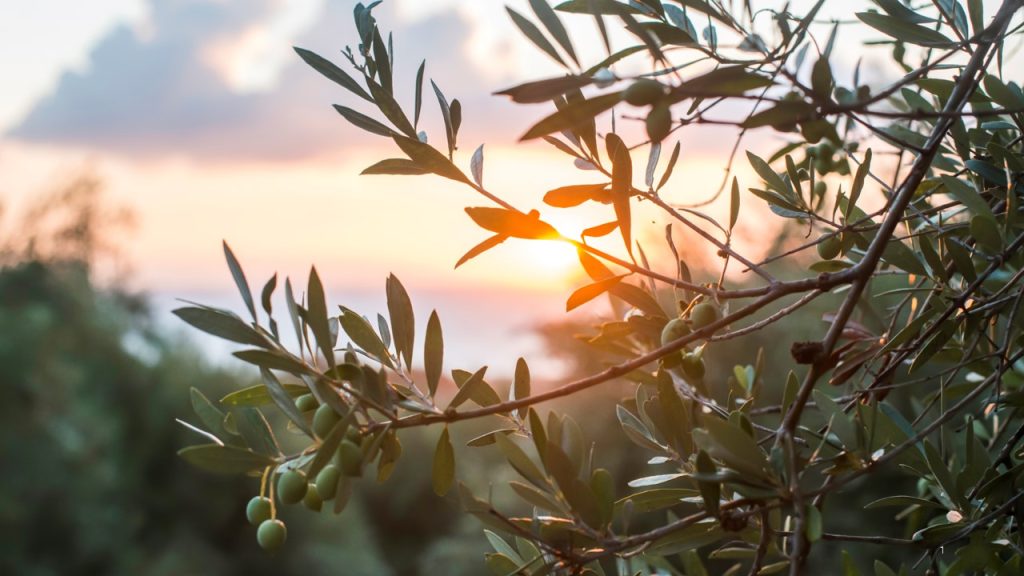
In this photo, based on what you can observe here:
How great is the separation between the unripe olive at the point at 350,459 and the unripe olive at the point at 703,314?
17 centimetres

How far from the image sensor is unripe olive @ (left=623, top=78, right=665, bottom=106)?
28 centimetres

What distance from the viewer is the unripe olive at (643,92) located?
0.28 meters

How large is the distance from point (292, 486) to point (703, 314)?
0.20 m

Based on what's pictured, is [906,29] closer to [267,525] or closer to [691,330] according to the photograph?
[691,330]

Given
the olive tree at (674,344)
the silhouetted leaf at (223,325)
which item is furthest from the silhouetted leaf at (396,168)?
the silhouetted leaf at (223,325)

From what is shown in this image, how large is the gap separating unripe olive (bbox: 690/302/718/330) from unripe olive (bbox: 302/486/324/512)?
0.19m

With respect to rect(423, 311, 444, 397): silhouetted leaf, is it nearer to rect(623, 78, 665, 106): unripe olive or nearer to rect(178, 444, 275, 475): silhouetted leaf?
rect(178, 444, 275, 475): silhouetted leaf

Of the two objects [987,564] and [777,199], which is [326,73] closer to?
[777,199]

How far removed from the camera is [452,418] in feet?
1.17

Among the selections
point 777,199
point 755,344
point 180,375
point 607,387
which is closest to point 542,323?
point 607,387

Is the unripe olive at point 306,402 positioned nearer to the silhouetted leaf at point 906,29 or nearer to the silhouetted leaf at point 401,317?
the silhouetted leaf at point 401,317

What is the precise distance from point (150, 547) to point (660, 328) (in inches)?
265

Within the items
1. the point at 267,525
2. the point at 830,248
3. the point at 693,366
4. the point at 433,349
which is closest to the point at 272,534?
the point at 267,525

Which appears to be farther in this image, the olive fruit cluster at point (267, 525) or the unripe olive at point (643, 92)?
the olive fruit cluster at point (267, 525)
